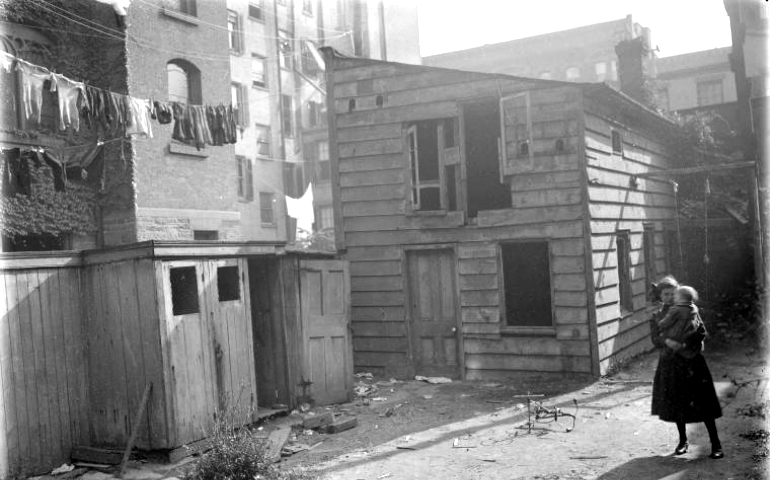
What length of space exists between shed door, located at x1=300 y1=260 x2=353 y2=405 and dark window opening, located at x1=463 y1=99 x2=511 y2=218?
2852mm

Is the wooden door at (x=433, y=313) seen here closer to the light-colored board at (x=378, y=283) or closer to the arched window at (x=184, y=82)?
the light-colored board at (x=378, y=283)

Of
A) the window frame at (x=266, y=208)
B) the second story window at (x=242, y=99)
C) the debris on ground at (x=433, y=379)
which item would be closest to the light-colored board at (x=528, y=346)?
the debris on ground at (x=433, y=379)

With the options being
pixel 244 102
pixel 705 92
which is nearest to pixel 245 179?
pixel 244 102

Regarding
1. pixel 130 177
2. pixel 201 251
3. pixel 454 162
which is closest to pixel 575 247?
pixel 454 162

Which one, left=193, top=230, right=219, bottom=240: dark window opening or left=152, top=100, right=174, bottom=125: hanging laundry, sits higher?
left=152, top=100, right=174, bottom=125: hanging laundry

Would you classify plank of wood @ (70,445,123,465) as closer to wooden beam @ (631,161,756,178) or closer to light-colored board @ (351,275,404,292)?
light-colored board @ (351,275,404,292)

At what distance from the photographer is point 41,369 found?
7.84m

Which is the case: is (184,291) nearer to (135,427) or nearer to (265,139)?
(135,427)

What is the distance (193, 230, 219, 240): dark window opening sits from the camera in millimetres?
18995

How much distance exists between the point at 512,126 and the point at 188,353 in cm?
682

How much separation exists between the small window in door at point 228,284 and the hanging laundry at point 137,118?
311 cm

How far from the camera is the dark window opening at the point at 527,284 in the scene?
11703mm

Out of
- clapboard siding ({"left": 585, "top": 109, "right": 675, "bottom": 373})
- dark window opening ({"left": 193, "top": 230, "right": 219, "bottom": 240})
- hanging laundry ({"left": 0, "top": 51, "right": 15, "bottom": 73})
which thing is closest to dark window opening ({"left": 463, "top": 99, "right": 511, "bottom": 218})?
clapboard siding ({"left": 585, "top": 109, "right": 675, "bottom": 373})

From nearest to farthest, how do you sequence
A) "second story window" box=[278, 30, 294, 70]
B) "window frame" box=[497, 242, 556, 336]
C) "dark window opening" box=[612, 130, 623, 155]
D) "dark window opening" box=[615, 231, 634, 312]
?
1. "window frame" box=[497, 242, 556, 336]
2. "dark window opening" box=[612, 130, 623, 155]
3. "dark window opening" box=[615, 231, 634, 312]
4. "second story window" box=[278, 30, 294, 70]
